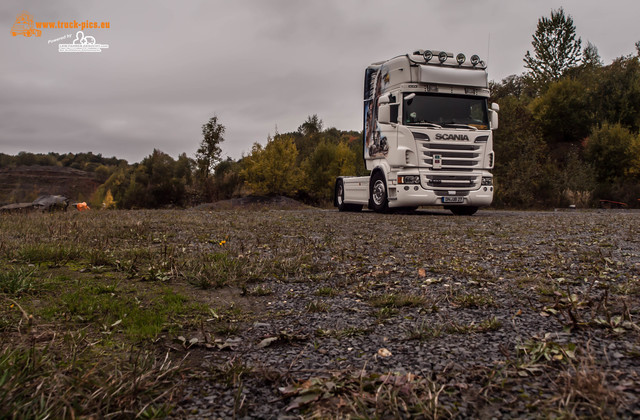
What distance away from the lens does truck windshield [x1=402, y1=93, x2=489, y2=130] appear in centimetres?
1224

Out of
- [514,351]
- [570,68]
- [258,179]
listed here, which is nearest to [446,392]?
[514,351]

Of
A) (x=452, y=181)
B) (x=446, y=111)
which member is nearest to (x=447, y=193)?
(x=452, y=181)

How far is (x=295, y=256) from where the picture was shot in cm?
505

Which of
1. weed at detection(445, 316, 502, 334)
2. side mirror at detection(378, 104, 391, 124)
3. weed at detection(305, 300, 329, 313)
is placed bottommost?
weed at detection(305, 300, 329, 313)

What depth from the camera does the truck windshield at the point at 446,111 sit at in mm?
12242

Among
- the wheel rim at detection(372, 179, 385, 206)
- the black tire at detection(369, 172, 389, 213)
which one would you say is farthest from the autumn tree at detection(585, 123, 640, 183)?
the wheel rim at detection(372, 179, 385, 206)

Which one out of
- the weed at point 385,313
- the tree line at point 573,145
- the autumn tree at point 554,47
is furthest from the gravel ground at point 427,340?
the autumn tree at point 554,47

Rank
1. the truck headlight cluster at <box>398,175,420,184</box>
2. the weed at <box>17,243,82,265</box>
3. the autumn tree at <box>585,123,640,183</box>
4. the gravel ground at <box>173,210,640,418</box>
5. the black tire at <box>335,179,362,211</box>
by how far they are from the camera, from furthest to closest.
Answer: the autumn tree at <box>585,123,640,183</box> < the black tire at <box>335,179,362,211</box> < the truck headlight cluster at <box>398,175,420,184</box> < the weed at <box>17,243,82,265</box> < the gravel ground at <box>173,210,640,418</box>

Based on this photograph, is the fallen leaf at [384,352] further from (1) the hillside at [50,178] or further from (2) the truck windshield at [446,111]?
(1) the hillside at [50,178]

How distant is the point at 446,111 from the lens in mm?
12398

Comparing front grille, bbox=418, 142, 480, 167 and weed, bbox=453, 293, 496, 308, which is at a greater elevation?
front grille, bbox=418, 142, 480, 167

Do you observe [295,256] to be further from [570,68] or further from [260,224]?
[570,68]

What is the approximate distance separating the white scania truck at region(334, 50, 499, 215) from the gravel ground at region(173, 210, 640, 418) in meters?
7.33

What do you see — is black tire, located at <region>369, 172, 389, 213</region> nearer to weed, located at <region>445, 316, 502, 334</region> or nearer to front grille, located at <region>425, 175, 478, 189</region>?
front grille, located at <region>425, 175, 478, 189</region>
